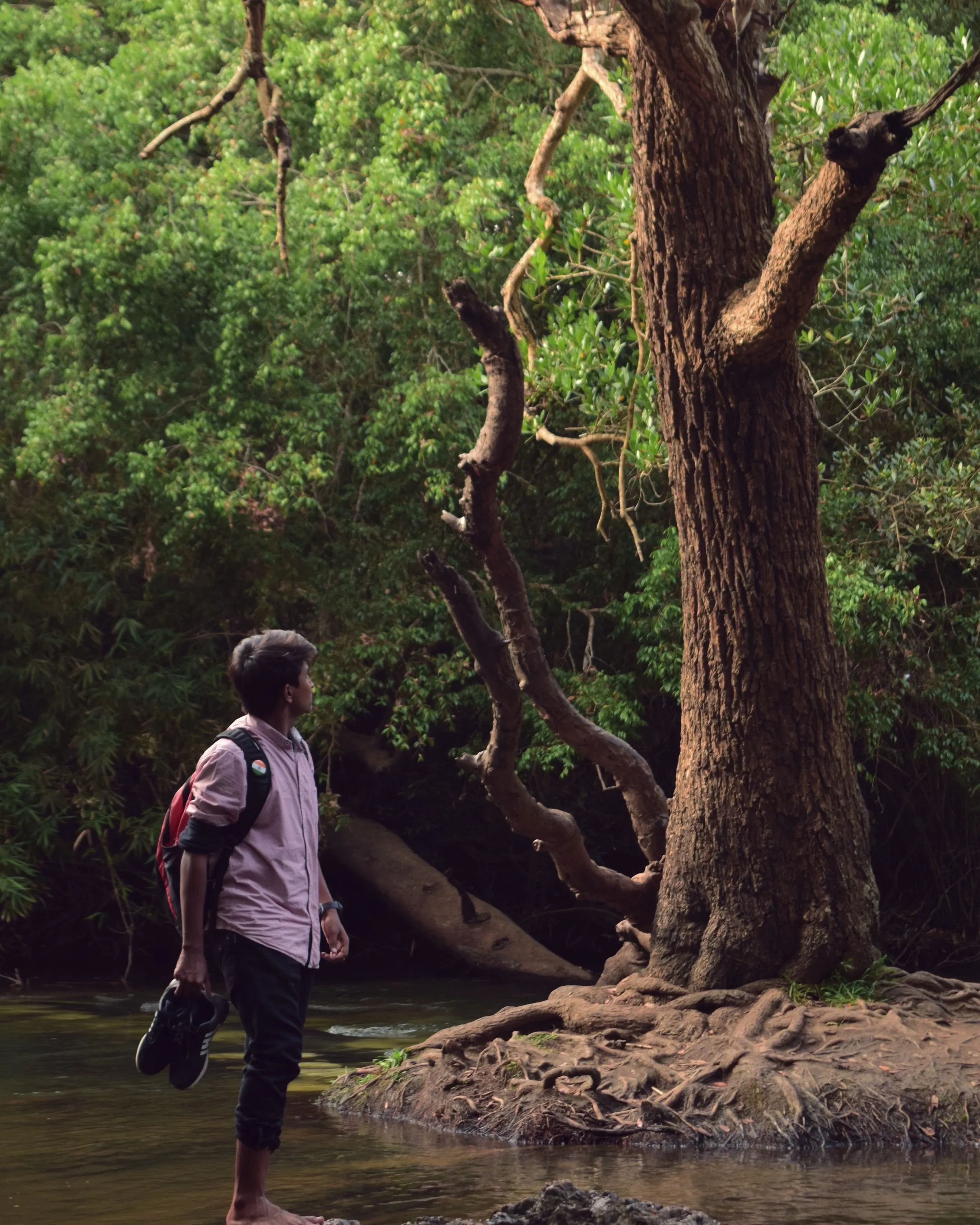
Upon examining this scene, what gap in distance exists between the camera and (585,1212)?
4.21 meters

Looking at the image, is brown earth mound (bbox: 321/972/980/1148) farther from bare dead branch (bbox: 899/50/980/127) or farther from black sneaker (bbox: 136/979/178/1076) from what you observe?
bare dead branch (bbox: 899/50/980/127)

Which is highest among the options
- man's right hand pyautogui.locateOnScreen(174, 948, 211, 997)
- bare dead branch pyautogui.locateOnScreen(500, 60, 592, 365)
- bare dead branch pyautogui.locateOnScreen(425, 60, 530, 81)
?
bare dead branch pyautogui.locateOnScreen(425, 60, 530, 81)

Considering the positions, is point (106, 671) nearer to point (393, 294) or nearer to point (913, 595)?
point (393, 294)

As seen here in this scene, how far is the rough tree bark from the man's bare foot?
3.55m

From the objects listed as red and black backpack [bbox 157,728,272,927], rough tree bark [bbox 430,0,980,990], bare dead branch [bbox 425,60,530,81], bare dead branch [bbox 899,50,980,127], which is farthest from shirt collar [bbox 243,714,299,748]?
bare dead branch [bbox 425,60,530,81]

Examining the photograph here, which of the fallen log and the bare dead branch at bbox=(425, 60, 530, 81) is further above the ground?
the bare dead branch at bbox=(425, 60, 530, 81)

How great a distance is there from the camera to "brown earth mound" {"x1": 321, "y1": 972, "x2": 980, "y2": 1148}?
678 centimetres

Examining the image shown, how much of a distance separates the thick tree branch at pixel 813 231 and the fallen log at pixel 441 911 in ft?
24.0

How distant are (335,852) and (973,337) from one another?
757 cm

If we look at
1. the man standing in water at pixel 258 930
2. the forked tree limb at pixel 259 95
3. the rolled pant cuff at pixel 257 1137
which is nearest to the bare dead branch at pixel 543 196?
the forked tree limb at pixel 259 95

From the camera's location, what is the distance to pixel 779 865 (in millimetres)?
7898

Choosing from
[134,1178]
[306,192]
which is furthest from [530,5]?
[134,1178]

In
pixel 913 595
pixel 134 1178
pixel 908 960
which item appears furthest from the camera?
pixel 908 960

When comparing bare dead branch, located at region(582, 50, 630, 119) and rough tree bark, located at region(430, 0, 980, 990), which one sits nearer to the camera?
rough tree bark, located at region(430, 0, 980, 990)
